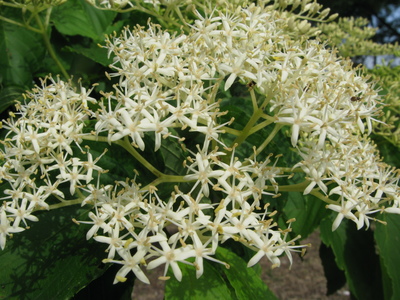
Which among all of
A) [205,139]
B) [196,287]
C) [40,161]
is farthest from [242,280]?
[40,161]

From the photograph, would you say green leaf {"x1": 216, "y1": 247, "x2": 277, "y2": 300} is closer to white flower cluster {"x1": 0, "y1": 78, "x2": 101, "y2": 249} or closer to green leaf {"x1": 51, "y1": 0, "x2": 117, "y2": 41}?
white flower cluster {"x1": 0, "y1": 78, "x2": 101, "y2": 249}

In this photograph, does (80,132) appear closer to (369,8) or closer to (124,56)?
(124,56)

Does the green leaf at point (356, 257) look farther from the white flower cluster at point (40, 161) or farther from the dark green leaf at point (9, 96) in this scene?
the dark green leaf at point (9, 96)

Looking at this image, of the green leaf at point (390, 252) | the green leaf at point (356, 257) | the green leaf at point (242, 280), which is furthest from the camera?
the green leaf at point (356, 257)

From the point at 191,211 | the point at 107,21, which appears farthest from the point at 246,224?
the point at 107,21

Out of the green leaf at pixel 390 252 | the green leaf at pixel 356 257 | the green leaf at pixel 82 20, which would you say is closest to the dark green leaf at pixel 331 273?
the green leaf at pixel 356 257

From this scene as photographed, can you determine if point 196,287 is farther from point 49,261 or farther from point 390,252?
point 390,252
